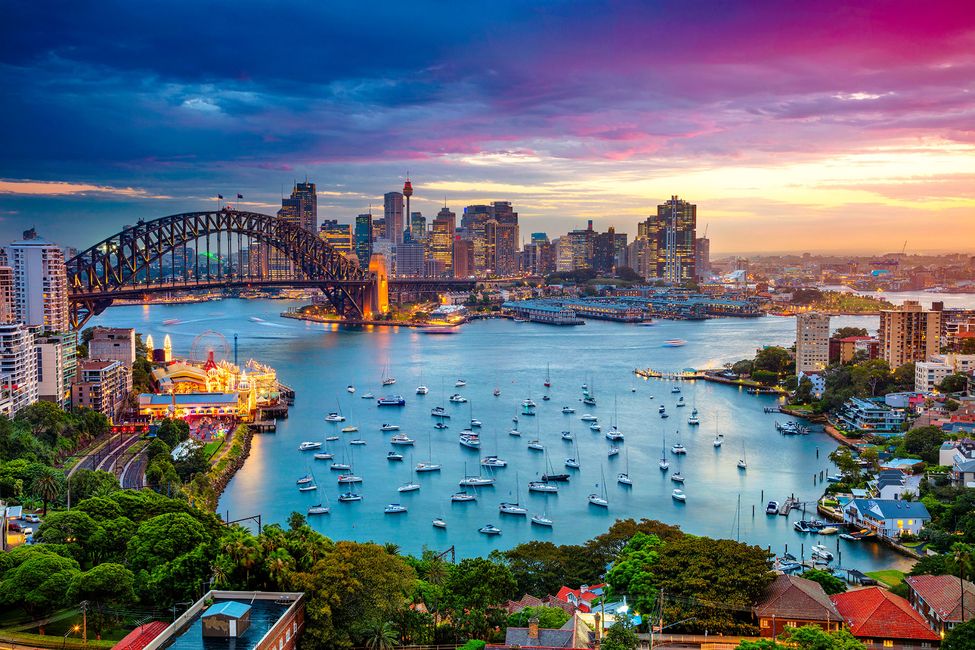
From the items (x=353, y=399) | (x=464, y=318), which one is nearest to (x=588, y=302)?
(x=464, y=318)

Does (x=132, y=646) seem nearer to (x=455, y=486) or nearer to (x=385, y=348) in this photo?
(x=455, y=486)

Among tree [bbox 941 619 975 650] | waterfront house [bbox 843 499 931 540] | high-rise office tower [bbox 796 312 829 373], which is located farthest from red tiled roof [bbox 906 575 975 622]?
high-rise office tower [bbox 796 312 829 373]

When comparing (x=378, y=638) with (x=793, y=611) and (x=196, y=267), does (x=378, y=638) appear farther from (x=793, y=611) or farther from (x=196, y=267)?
(x=196, y=267)

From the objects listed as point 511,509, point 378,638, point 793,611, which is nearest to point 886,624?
point 793,611

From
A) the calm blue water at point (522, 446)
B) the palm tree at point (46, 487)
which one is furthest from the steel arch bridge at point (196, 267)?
the palm tree at point (46, 487)

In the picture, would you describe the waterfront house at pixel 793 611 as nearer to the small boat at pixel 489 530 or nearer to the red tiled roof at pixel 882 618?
the red tiled roof at pixel 882 618

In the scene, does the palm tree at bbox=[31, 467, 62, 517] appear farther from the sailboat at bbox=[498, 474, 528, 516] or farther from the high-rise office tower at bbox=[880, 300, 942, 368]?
the high-rise office tower at bbox=[880, 300, 942, 368]

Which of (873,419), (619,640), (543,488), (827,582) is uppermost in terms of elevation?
(619,640)
